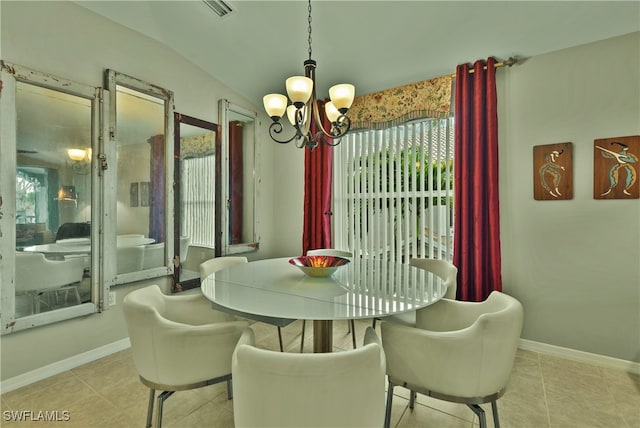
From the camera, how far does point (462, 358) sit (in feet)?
4.07

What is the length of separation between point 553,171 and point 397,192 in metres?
1.35

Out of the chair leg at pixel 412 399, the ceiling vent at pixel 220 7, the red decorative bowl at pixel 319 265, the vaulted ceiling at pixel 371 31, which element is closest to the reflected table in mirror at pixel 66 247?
the red decorative bowl at pixel 319 265

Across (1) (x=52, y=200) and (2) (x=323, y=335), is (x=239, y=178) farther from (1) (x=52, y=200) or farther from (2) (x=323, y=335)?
(2) (x=323, y=335)

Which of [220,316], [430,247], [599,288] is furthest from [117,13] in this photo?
[599,288]

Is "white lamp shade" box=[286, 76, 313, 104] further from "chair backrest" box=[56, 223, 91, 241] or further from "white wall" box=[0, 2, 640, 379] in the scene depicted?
"chair backrest" box=[56, 223, 91, 241]

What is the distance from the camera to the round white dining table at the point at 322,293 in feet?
4.07

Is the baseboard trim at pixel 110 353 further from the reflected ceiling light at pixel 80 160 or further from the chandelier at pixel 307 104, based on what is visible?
the chandelier at pixel 307 104

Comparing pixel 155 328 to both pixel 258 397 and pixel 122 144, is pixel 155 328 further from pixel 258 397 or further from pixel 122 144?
pixel 122 144

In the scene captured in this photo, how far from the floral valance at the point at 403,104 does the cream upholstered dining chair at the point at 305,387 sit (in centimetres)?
274

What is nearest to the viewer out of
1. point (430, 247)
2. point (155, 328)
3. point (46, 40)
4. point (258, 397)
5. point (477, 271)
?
point (258, 397)

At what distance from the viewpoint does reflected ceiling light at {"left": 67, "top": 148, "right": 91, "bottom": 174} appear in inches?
87.2

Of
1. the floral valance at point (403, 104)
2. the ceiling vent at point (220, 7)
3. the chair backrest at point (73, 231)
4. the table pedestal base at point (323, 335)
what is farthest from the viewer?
the floral valance at point (403, 104)

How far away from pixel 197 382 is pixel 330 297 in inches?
29.0

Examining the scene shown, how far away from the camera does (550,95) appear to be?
7.95ft
